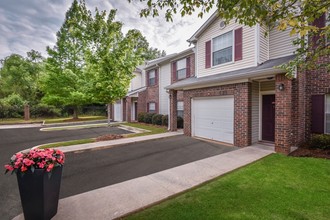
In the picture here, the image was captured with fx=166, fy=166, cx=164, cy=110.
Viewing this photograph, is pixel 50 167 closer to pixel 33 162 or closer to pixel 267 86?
pixel 33 162

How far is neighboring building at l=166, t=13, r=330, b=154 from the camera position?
22.4 ft

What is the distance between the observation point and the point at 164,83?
16.8 meters

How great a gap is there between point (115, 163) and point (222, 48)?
8.45 metres

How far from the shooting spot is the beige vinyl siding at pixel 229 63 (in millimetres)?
8398

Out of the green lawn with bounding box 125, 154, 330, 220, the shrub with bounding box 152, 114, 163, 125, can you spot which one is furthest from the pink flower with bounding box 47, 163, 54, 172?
the shrub with bounding box 152, 114, 163, 125

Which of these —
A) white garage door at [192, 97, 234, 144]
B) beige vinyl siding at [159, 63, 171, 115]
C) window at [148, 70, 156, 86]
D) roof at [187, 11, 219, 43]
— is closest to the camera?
white garage door at [192, 97, 234, 144]

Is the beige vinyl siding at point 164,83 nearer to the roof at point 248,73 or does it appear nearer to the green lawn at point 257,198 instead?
the roof at point 248,73

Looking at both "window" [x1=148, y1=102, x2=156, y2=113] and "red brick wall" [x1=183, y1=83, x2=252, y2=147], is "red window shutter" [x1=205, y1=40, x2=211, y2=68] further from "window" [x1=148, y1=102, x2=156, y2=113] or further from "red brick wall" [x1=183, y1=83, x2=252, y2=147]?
"window" [x1=148, y1=102, x2=156, y2=113]

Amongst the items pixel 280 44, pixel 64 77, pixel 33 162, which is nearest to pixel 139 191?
pixel 33 162

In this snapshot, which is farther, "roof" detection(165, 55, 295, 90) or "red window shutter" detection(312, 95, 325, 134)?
"red window shutter" detection(312, 95, 325, 134)

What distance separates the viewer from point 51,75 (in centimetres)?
1989

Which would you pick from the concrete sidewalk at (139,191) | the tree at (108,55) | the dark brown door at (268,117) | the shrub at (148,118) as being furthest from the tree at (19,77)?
the dark brown door at (268,117)

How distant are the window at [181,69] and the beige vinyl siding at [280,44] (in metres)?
6.97

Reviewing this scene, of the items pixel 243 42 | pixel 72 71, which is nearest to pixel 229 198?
pixel 243 42
